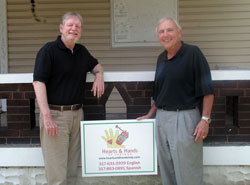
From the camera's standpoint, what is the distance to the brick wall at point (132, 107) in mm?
2902

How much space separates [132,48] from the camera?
539 cm

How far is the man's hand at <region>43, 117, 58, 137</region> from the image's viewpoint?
2305 mm

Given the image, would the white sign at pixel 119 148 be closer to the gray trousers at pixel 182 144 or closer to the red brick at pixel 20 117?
the gray trousers at pixel 182 144

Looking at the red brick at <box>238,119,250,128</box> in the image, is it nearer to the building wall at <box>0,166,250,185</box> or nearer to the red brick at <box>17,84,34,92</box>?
the building wall at <box>0,166,250,185</box>

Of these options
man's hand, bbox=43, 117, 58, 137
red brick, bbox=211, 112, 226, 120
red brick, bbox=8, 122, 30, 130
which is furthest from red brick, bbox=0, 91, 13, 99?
red brick, bbox=211, 112, 226, 120

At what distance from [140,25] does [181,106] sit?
3.28 m

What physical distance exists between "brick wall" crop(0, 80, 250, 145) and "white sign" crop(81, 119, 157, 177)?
26cm

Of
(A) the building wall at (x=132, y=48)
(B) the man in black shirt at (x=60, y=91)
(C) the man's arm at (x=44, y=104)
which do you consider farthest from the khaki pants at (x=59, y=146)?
(A) the building wall at (x=132, y=48)

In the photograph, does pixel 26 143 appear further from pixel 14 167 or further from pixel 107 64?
pixel 107 64

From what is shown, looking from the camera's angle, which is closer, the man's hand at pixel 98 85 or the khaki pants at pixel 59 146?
the khaki pants at pixel 59 146

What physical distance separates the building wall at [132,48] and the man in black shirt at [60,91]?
9.53 feet

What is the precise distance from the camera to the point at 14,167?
9.73 feet

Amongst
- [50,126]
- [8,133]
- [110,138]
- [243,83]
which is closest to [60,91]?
[50,126]

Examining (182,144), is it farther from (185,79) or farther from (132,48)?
(132,48)
